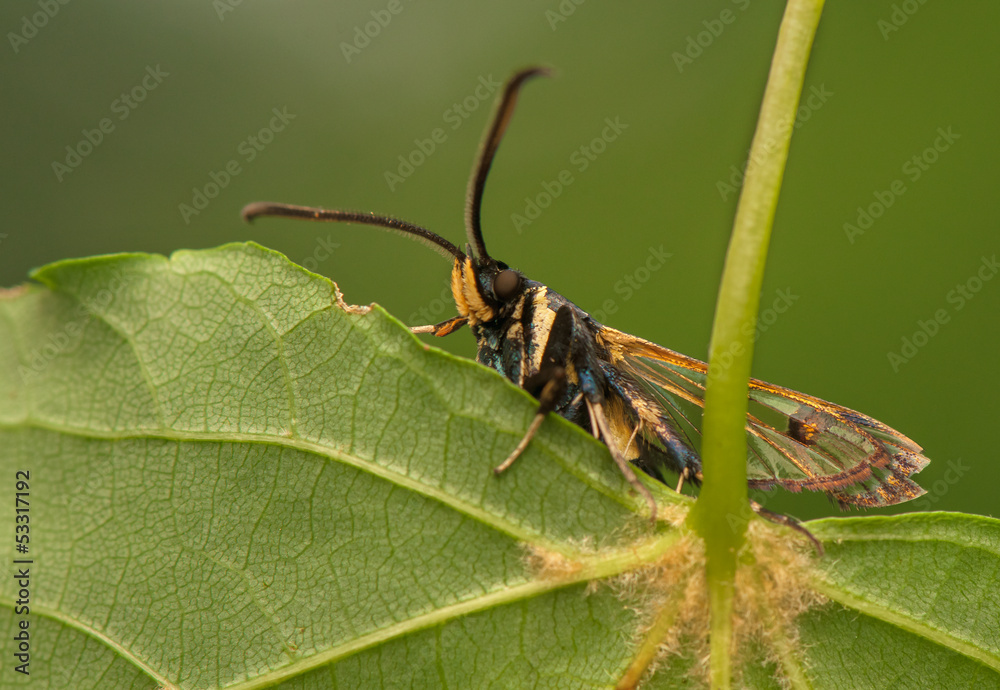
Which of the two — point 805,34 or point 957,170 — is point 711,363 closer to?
point 805,34

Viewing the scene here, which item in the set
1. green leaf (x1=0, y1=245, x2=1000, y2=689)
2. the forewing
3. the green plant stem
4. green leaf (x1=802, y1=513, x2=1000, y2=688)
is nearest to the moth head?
the forewing

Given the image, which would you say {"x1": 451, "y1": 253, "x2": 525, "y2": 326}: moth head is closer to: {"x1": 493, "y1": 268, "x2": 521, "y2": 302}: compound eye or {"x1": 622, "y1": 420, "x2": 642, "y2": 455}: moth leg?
{"x1": 493, "y1": 268, "x2": 521, "y2": 302}: compound eye

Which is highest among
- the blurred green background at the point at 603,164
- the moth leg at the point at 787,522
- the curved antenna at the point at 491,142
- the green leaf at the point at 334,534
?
the blurred green background at the point at 603,164

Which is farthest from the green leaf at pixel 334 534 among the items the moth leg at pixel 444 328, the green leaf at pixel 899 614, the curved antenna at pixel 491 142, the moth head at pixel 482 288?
the moth leg at pixel 444 328

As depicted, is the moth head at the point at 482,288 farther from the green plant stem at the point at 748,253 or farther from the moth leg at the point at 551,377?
the green plant stem at the point at 748,253

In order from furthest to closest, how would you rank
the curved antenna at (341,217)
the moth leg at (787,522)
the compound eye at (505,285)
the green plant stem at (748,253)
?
the compound eye at (505,285) < the curved antenna at (341,217) < the moth leg at (787,522) < the green plant stem at (748,253)

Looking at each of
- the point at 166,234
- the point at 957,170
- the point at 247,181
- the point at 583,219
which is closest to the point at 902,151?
the point at 957,170
